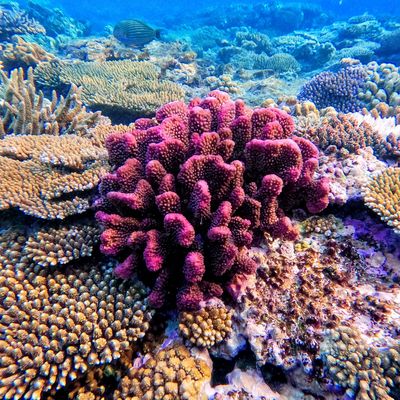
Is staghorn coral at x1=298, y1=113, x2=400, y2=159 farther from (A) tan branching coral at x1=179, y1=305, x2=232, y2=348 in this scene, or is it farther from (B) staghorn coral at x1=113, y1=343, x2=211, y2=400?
(B) staghorn coral at x1=113, y1=343, x2=211, y2=400

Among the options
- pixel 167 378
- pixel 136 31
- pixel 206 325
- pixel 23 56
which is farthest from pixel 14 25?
pixel 167 378

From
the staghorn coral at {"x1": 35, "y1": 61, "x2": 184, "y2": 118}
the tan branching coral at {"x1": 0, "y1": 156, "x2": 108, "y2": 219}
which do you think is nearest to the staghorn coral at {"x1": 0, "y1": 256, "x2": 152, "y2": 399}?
the tan branching coral at {"x1": 0, "y1": 156, "x2": 108, "y2": 219}

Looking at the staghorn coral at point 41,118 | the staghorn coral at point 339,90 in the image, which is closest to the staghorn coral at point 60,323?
the staghorn coral at point 41,118

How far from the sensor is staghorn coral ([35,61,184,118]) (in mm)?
6875

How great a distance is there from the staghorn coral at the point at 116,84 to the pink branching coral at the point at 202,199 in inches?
179

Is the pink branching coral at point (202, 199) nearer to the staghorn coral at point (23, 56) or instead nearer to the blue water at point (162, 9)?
the staghorn coral at point (23, 56)

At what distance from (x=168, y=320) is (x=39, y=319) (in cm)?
109

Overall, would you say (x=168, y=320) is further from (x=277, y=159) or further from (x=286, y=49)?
(x=286, y=49)

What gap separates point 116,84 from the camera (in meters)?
8.09

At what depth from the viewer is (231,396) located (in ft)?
6.98

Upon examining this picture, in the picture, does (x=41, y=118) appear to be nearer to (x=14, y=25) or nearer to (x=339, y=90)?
(x=339, y=90)

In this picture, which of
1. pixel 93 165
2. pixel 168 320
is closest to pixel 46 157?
pixel 93 165

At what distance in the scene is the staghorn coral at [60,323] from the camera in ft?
6.93

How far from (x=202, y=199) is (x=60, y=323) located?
60.9 inches
